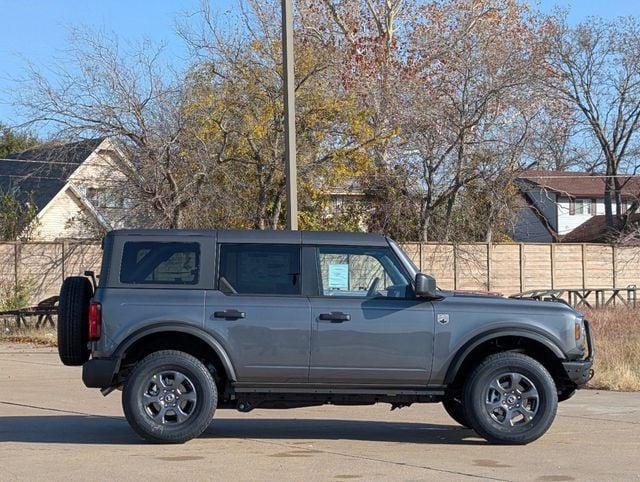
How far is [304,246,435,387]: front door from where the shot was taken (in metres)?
9.81

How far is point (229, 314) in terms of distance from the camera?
32.1 feet

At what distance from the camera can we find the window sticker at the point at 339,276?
1009cm

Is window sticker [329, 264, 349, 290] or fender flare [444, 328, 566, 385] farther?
window sticker [329, 264, 349, 290]

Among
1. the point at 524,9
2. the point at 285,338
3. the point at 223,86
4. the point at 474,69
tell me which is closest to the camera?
the point at 285,338

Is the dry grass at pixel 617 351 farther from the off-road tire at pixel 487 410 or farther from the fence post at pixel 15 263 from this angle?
the fence post at pixel 15 263

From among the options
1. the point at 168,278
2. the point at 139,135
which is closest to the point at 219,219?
the point at 139,135

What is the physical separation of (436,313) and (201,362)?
2.28m

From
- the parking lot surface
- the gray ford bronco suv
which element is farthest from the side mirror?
the parking lot surface

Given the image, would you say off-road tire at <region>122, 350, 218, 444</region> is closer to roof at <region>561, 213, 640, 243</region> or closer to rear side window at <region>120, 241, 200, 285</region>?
rear side window at <region>120, 241, 200, 285</region>

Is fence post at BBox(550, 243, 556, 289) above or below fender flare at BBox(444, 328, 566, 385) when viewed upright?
above

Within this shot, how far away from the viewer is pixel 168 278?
1000cm

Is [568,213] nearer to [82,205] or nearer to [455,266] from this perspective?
[455,266]

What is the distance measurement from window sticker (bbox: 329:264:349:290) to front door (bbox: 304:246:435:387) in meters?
0.01

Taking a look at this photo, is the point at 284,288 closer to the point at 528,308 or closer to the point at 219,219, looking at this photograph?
the point at 528,308
